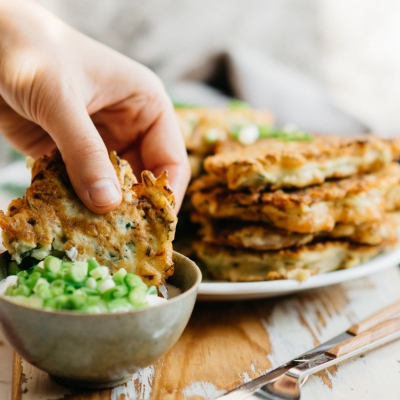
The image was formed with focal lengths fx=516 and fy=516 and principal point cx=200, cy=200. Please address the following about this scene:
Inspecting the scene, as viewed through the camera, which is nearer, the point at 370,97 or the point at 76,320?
the point at 76,320

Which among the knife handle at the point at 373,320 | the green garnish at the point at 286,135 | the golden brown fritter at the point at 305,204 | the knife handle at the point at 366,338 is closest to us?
the knife handle at the point at 366,338

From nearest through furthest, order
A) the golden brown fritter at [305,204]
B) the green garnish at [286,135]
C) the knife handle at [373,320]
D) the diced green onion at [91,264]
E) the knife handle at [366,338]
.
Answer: the diced green onion at [91,264] → the knife handle at [366,338] → the knife handle at [373,320] → the golden brown fritter at [305,204] → the green garnish at [286,135]

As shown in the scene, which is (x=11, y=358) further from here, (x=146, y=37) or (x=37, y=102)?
(x=146, y=37)

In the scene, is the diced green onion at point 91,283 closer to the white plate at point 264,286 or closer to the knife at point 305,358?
the knife at point 305,358

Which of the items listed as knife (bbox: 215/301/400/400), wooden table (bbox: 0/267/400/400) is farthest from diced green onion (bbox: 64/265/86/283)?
knife (bbox: 215/301/400/400)

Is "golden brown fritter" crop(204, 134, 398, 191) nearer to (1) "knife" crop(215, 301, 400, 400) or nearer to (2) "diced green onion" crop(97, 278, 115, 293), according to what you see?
(1) "knife" crop(215, 301, 400, 400)

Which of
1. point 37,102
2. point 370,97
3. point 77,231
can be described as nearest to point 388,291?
point 77,231

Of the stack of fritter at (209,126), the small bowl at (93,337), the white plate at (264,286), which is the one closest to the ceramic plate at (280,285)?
the white plate at (264,286)
